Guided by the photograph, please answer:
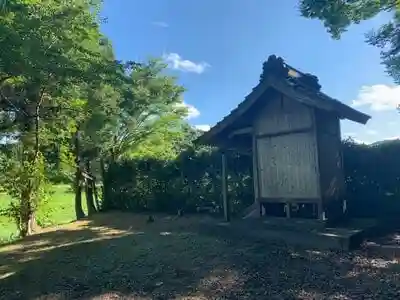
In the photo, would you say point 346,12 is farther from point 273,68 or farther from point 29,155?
point 29,155

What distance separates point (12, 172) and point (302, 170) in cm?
835

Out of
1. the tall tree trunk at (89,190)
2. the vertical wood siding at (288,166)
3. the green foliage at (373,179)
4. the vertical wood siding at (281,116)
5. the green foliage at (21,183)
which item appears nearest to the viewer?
the vertical wood siding at (288,166)

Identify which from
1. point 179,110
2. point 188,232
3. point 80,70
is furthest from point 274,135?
point 179,110

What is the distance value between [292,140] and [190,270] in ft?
12.9

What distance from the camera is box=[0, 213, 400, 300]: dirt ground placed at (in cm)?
470

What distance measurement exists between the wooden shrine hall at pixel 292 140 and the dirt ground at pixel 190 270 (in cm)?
151

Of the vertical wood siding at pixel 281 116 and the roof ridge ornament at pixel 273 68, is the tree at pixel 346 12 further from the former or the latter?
the vertical wood siding at pixel 281 116

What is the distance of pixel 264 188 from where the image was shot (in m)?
8.72

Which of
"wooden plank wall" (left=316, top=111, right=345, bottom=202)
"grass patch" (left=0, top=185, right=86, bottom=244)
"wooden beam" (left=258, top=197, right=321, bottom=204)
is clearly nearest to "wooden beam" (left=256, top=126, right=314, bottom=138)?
"wooden plank wall" (left=316, top=111, right=345, bottom=202)

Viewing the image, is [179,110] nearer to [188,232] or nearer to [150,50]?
[150,50]

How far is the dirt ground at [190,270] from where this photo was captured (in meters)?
4.70

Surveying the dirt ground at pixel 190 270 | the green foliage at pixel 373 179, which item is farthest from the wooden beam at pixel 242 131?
the dirt ground at pixel 190 270

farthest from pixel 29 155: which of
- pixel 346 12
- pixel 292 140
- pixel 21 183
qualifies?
pixel 346 12

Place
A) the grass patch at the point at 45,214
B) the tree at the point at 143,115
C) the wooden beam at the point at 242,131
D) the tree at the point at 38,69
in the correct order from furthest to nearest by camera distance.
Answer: the tree at the point at 143,115 → the grass patch at the point at 45,214 → the wooden beam at the point at 242,131 → the tree at the point at 38,69
